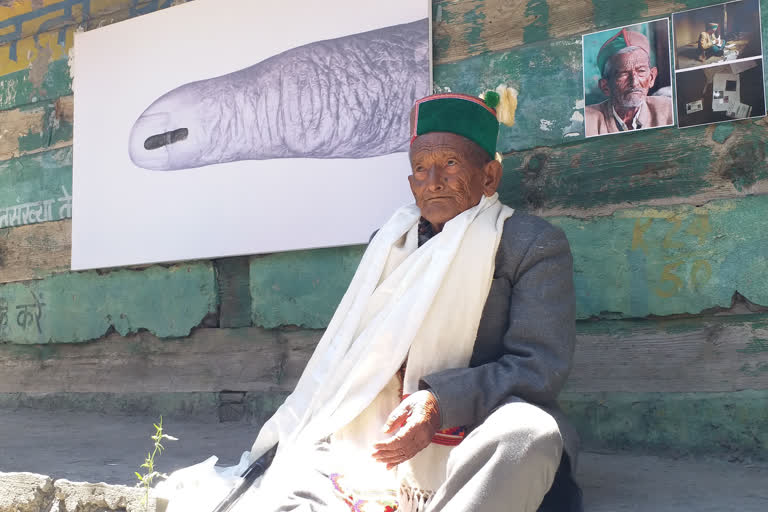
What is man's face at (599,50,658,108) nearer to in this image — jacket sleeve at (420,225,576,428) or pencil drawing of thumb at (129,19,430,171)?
pencil drawing of thumb at (129,19,430,171)

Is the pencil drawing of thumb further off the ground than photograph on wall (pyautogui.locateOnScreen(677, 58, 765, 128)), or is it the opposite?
the pencil drawing of thumb

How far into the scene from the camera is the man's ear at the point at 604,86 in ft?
9.30

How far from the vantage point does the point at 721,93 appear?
8.66 ft

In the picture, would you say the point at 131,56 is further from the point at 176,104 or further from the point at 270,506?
the point at 270,506

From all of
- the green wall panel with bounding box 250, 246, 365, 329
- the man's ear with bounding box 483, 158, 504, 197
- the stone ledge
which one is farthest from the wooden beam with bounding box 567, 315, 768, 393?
the stone ledge

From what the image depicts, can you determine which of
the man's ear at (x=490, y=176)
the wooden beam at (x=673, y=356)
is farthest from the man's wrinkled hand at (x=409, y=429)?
the wooden beam at (x=673, y=356)

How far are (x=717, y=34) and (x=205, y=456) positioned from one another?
2.38 metres

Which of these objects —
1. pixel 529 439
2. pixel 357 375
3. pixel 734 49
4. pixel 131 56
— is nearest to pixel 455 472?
pixel 529 439

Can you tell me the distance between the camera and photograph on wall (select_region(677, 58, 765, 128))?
2.59m

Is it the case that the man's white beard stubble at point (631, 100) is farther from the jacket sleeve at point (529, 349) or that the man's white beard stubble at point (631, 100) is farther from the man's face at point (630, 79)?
the jacket sleeve at point (529, 349)

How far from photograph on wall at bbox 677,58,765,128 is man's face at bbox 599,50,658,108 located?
0.12 meters

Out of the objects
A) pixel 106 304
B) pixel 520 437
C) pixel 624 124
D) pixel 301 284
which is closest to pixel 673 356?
pixel 624 124

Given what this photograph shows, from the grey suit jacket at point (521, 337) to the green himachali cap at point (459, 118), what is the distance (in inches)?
10.7

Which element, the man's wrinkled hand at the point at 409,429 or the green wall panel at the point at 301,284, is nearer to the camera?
the man's wrinkled hand at the point at 409,429
